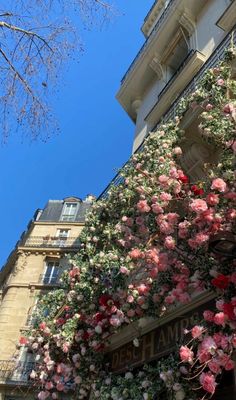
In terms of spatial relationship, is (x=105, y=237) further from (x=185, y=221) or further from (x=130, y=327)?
(x=185, y=221)

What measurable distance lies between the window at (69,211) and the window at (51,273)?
4.27 meters

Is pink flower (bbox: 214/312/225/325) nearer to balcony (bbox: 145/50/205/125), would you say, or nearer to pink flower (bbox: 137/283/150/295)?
pink flower (bbox: 137/283/150/295)

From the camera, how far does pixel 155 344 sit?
17.7 feet

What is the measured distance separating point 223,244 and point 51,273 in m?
20.5

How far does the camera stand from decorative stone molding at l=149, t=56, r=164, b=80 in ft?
34.0

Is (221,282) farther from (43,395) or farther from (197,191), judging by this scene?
(43,395)

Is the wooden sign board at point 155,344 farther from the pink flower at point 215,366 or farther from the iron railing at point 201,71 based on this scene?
the iron railing at point 201,71

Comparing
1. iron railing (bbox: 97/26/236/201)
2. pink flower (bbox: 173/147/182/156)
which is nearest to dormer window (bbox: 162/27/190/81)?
iron railing (bbox: 97/26/236/201)

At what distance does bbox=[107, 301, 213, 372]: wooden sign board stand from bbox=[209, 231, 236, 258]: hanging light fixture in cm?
108

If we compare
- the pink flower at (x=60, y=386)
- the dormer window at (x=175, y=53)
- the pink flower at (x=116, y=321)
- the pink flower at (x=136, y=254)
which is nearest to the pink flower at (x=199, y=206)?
the pink flower at (x=136, y=254)

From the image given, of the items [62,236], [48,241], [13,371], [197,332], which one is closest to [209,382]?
[197,332]

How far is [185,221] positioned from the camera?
181 inches

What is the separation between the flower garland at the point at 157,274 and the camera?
4.03 metres

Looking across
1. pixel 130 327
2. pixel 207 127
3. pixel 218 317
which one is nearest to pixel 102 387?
pixel 130 327
